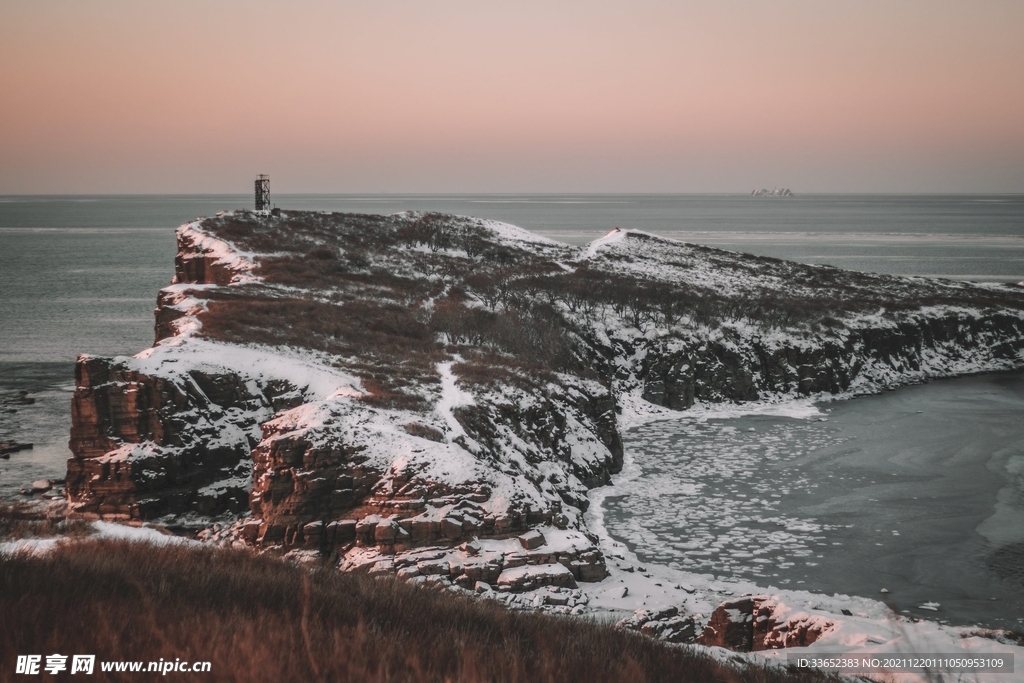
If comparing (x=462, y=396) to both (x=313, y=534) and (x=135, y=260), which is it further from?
(x=135, y=260)

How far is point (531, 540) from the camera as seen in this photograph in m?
20.1

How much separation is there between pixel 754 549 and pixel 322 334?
19.4 metres

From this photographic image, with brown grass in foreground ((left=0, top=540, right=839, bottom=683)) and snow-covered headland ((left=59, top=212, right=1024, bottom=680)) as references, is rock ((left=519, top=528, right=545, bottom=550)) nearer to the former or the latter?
snow-covered headland ((left=59, top=212, right=1024, bottom=680))

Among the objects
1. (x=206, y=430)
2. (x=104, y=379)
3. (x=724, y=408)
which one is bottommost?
(x=724, y=408)

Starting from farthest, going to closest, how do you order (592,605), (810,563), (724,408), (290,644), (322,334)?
1. (724,408)
2. (322,334)
3. (810,563)
4. (592,605)
5. (290,644)

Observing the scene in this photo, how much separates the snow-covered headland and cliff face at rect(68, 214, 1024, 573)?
10 cm

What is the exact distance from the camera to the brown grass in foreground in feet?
19.0

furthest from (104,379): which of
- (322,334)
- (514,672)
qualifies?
(514,672)

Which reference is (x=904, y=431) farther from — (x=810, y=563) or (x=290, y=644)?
(x=290, y=644)

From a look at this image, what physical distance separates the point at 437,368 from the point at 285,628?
80.8 feet

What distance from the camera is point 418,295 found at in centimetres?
4622

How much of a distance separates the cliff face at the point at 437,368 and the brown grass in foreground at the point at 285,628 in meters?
10.2

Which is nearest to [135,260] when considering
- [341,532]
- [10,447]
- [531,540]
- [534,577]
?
[10,447]

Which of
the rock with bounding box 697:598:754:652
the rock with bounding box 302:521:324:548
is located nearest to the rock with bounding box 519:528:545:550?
the rock with bounding box 697:598:754:652
